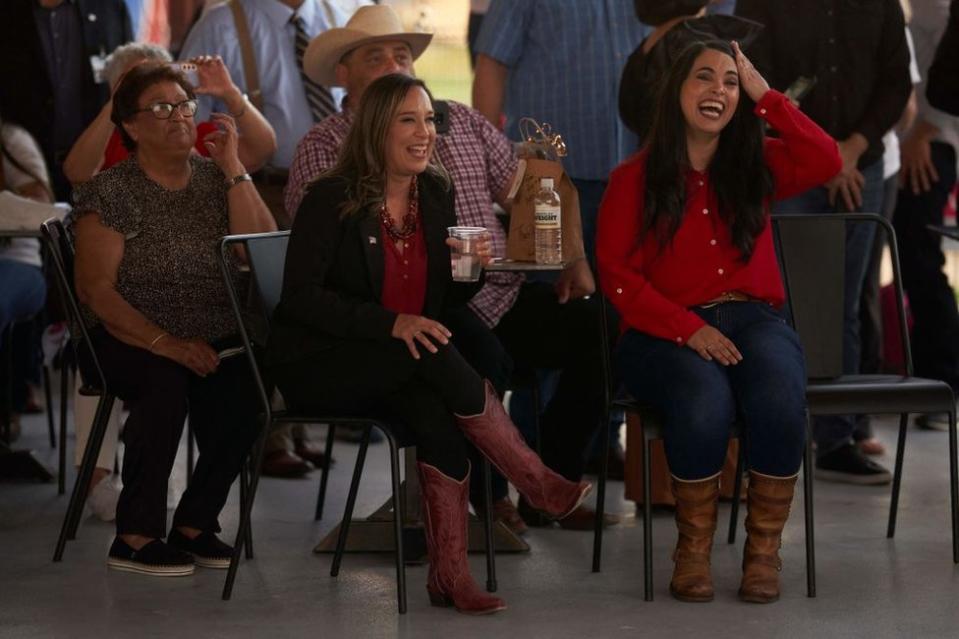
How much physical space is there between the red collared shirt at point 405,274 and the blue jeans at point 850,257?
177cm

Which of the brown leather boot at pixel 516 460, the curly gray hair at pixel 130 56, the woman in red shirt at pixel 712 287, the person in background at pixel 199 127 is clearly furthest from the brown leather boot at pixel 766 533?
the curly gray hair at pixel 130 56

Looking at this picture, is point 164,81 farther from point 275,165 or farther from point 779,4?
point 779,4

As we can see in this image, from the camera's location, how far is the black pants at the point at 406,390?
4.02 m

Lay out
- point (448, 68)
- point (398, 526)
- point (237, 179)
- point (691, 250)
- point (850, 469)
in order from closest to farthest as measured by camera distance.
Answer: point (398, 526)
point (691, 250)
point (237, 179)
point (850, 469)
point (448, 68)

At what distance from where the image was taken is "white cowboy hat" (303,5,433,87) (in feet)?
16.8

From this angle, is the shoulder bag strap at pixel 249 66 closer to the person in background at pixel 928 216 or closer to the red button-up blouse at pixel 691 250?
the red button-up blouse at pixel 691 250

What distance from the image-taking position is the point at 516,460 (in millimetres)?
4086

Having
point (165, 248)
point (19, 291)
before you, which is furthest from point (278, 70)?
point (165, 248)

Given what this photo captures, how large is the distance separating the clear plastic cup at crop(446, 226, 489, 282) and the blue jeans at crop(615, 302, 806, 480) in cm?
49

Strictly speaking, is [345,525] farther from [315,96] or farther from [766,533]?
[315,96]

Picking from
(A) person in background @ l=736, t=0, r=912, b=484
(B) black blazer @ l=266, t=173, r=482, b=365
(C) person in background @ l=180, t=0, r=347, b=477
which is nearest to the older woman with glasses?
(B) black blazer @ l=266, t=173, r=482, b=365

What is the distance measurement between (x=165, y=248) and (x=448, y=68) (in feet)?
15.8

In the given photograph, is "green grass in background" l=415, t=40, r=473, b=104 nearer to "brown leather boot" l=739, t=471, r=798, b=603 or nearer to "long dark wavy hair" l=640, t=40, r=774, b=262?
"long dark wavy hair" l=640, t=40, r=774, b=262

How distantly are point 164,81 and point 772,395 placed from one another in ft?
5.98
